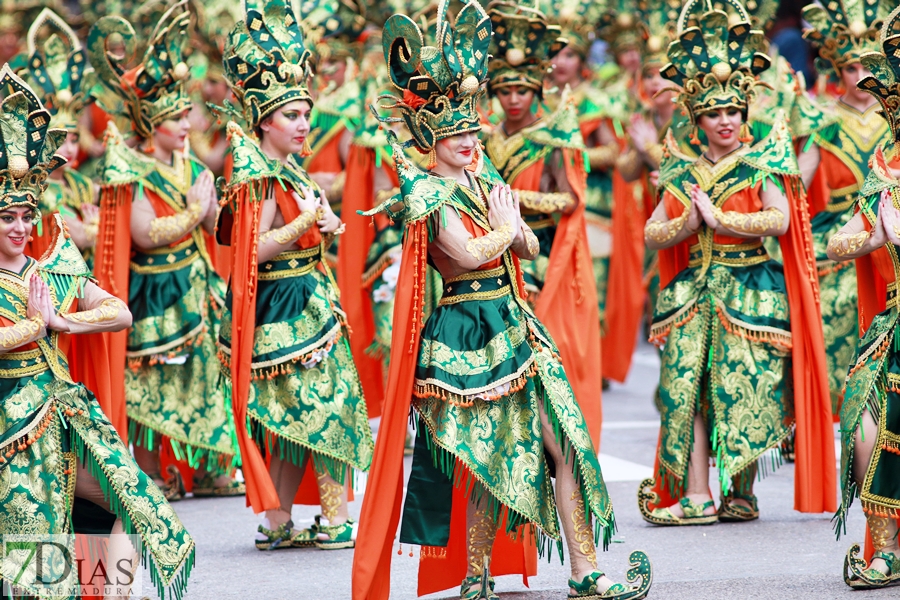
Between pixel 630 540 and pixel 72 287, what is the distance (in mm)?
2766

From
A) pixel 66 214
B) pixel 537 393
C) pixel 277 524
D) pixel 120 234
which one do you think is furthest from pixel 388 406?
pixel 66 214

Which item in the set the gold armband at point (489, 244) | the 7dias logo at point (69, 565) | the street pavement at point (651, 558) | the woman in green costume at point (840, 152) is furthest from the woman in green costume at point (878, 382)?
the 7dias logo at point (69, 565)

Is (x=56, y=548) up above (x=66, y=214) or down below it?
below

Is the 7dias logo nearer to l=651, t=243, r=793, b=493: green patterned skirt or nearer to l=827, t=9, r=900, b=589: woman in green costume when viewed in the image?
l=827, t=9, r=900, b=589: woman in green costume

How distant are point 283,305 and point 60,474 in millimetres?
1721

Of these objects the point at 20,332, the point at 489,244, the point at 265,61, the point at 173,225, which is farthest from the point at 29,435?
the point at 173,225

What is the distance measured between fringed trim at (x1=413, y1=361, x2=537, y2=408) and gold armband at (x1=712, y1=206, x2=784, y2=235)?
1.81 metres

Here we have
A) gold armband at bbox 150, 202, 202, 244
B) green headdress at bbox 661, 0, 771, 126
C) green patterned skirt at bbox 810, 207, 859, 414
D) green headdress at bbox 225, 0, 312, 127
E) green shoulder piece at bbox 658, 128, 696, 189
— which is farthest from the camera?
green patterned skirt at bbox 810, 207, 859, 414

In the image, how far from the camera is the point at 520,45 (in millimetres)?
7516

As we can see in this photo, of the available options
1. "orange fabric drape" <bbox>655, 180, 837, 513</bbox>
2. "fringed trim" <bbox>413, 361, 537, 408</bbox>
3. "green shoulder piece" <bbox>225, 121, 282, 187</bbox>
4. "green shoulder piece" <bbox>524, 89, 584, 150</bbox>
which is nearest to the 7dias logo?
"fringed trim" <bbox>413, 361, 537, 408</bbox>

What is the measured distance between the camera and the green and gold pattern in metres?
4.59

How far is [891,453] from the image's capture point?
517 centimetres

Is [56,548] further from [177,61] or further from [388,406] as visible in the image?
[177,61]

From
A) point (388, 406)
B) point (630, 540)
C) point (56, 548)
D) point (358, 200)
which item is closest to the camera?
point (56, 548)
